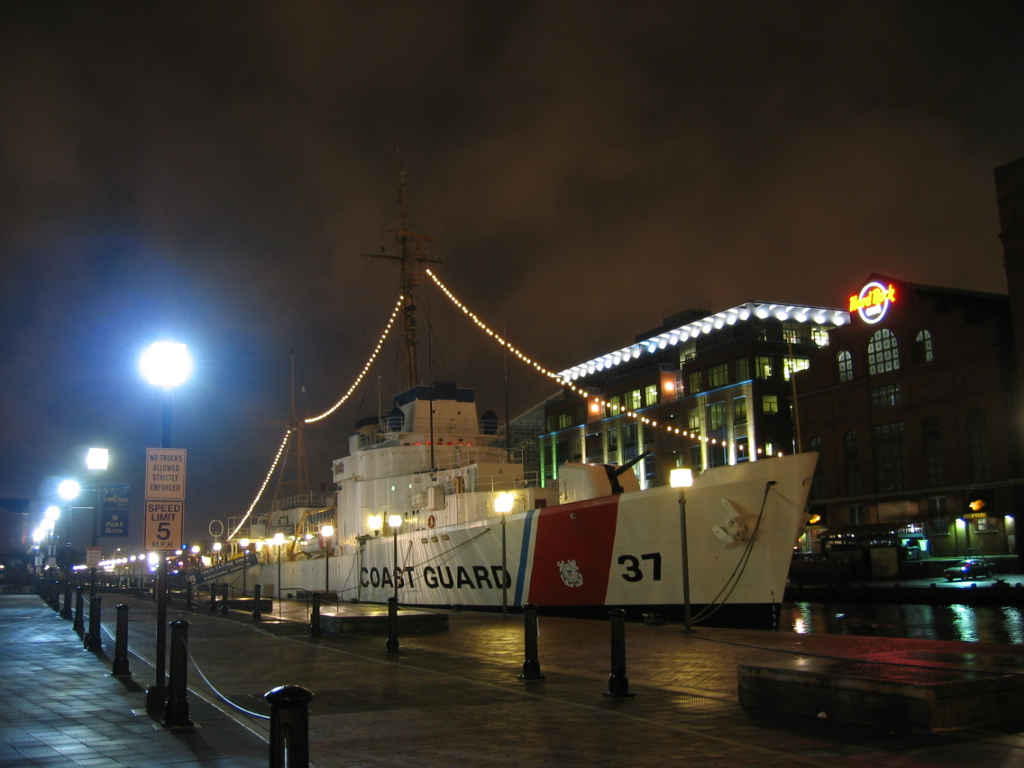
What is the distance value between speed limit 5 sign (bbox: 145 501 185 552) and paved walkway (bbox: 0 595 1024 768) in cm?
163

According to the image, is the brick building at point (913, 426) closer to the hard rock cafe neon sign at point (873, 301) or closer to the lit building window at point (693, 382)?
the hard rock cafe neon sign at point (873, 301)

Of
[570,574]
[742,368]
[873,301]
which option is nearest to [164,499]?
[570,574]

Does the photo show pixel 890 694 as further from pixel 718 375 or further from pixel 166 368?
pixel 718 375

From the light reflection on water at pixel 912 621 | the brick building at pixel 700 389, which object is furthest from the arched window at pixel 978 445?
the light reflection on water at pixel 912 621

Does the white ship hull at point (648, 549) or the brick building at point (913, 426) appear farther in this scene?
the brick building at point (913, 426)

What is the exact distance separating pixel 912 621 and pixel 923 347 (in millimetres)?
30290

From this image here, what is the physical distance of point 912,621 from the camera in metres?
22.6

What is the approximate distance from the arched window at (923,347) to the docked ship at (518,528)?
84.5ft

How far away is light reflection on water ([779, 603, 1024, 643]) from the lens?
18.6m

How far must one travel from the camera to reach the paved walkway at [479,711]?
6.60 m

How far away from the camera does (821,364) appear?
A: 55906mm

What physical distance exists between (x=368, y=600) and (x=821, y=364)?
34.0 m

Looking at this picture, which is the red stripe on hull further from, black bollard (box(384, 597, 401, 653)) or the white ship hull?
black bollard (box(384, 597, 401, 653))

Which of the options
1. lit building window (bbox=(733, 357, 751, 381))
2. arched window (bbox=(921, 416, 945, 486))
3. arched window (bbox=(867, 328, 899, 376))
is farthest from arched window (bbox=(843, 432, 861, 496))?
lit building window (bbox=(733, 357, 751, 381))
